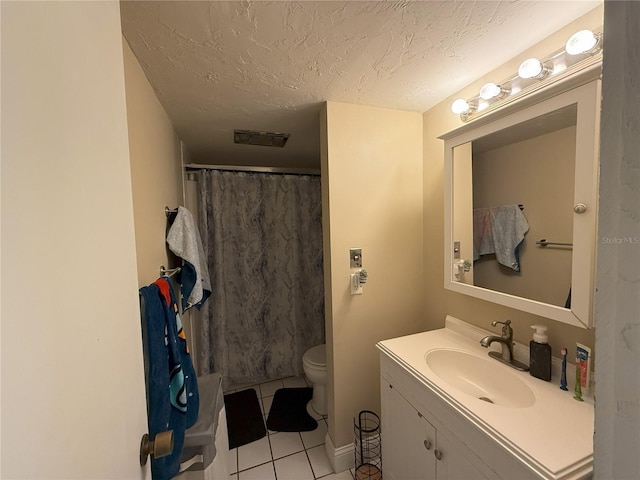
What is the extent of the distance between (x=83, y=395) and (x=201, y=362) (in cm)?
209

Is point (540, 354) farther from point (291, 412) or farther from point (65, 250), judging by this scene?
point (291, 412)

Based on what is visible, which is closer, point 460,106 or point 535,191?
point 535,191

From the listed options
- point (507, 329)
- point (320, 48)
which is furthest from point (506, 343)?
point (320, 48)

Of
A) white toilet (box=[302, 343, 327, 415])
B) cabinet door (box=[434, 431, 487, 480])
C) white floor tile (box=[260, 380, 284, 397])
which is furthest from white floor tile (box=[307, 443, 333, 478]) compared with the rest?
cabinet door (box=[434, 431, 487, 480])

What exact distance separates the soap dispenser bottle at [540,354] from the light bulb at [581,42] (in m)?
0.99

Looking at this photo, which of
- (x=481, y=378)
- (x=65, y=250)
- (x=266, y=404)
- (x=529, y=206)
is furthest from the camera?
(x=266, y=404)

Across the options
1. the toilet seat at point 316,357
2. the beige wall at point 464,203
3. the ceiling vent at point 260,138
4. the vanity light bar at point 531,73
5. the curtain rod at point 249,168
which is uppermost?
the ceiling vent at point 260,138

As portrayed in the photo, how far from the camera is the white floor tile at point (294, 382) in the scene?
2.42m

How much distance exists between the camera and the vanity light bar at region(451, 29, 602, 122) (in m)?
0.84

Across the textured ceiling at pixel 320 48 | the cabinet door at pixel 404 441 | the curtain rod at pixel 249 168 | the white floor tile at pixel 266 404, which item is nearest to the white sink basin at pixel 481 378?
the cabinet door at pixel 404 441

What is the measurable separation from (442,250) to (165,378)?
4.85ft

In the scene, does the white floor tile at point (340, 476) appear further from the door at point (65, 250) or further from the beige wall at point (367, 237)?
the door at point (65, 250)

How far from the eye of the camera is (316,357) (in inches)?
82.1

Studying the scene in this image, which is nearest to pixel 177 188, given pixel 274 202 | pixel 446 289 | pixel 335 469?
pixel 274 202
